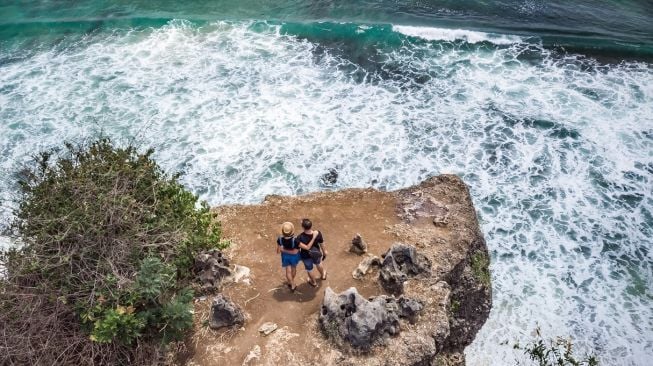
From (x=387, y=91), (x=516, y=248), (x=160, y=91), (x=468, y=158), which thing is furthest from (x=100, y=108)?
(x=516, y=248)

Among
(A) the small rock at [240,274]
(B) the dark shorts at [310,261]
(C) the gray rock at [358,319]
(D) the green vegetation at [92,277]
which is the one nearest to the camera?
(D) the green vegetation at [92,277]

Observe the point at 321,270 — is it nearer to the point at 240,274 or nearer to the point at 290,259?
the point at 290,259

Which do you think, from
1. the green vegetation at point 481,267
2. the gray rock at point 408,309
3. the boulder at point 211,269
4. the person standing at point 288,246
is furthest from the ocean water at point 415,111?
the person standing at point 288,246

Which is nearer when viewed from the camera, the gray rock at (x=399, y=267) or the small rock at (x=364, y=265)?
the gray rock at (x=399, y=267)

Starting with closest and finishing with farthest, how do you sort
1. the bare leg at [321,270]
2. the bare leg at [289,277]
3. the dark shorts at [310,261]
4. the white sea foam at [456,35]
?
the dark shorts at [310,261] < the bare leg at [289,277] < the bare leg at [321,270] < the white sea foam at [456,35]

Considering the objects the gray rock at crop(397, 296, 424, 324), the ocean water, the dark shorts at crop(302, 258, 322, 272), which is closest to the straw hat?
the dark shorts at crop(302, 258, 322, 272)

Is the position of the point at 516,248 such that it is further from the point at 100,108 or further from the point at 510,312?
the point at 100,108

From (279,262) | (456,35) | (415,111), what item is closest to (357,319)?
(279,262)

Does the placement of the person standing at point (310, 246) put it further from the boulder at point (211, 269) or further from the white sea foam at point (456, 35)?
the white sea foam at point (456, 35)
